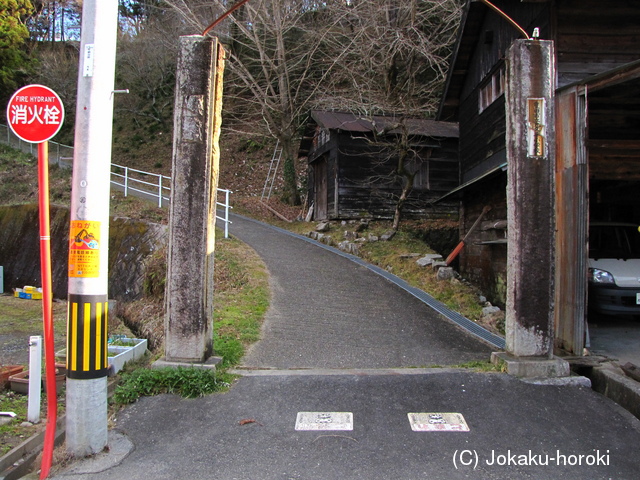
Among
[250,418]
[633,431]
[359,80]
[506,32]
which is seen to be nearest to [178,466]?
[250,418]

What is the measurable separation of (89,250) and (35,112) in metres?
1.18

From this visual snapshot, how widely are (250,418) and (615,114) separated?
359 inches

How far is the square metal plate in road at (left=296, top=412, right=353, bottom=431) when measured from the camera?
387cm

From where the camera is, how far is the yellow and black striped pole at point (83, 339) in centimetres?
337

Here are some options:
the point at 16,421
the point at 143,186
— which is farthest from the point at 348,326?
the point at 143,186

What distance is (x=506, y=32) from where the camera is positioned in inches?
384

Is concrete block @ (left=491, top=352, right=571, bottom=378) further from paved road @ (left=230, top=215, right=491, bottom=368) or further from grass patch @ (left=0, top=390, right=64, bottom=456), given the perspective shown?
grass patch @ (left=0, top=390, right=64, bottom=456)

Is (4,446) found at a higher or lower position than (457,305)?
lower

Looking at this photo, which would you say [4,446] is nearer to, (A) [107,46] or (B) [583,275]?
(A) [107,46]

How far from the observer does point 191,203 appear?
487 cm

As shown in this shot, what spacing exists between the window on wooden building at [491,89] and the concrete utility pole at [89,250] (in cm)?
883

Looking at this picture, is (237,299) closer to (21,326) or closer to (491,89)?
(21,326)

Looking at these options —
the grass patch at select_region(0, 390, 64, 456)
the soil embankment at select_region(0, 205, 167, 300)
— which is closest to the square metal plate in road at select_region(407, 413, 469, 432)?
the grass patch at select_region(0, 390, 64, 456)

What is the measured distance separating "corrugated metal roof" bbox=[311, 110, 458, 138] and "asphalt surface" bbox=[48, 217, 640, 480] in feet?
35.3
